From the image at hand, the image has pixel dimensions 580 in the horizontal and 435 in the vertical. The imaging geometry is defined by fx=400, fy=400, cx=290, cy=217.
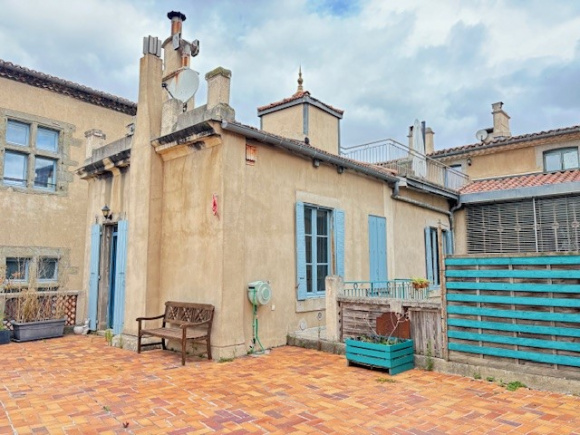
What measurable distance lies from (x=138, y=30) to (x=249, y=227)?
5.28m

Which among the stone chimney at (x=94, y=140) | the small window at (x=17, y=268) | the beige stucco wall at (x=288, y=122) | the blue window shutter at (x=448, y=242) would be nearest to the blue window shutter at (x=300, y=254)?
the beige stucco wall at (x=288, y=122)

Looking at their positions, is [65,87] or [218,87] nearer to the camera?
[218,87]

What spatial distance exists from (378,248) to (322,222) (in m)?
2.18

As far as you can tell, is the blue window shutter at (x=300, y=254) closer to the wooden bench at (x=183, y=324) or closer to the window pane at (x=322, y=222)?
the window pane at (x=322, y=222)

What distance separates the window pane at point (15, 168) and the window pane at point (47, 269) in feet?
7.81

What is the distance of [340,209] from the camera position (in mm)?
9305

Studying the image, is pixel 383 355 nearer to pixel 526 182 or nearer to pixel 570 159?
pixel 526 182

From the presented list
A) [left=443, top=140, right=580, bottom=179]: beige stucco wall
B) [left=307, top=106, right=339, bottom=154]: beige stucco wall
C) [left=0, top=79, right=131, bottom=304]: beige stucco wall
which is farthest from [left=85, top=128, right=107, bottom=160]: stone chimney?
[left=443, top=140, right=580, bottom=179]: beige stucco wall

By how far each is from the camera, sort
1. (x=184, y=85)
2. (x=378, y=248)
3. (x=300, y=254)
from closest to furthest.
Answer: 1. (x=184, y=85)
2. (x=300, y=254)
3. (x=378, y=248)

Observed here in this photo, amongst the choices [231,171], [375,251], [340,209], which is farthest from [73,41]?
[375,251]

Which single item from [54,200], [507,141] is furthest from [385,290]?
[507,141]

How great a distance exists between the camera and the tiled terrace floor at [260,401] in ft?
12.4

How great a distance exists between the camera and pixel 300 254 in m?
8.17

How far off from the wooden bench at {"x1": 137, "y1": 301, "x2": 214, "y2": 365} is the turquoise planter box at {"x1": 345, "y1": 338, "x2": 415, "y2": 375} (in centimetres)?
239
